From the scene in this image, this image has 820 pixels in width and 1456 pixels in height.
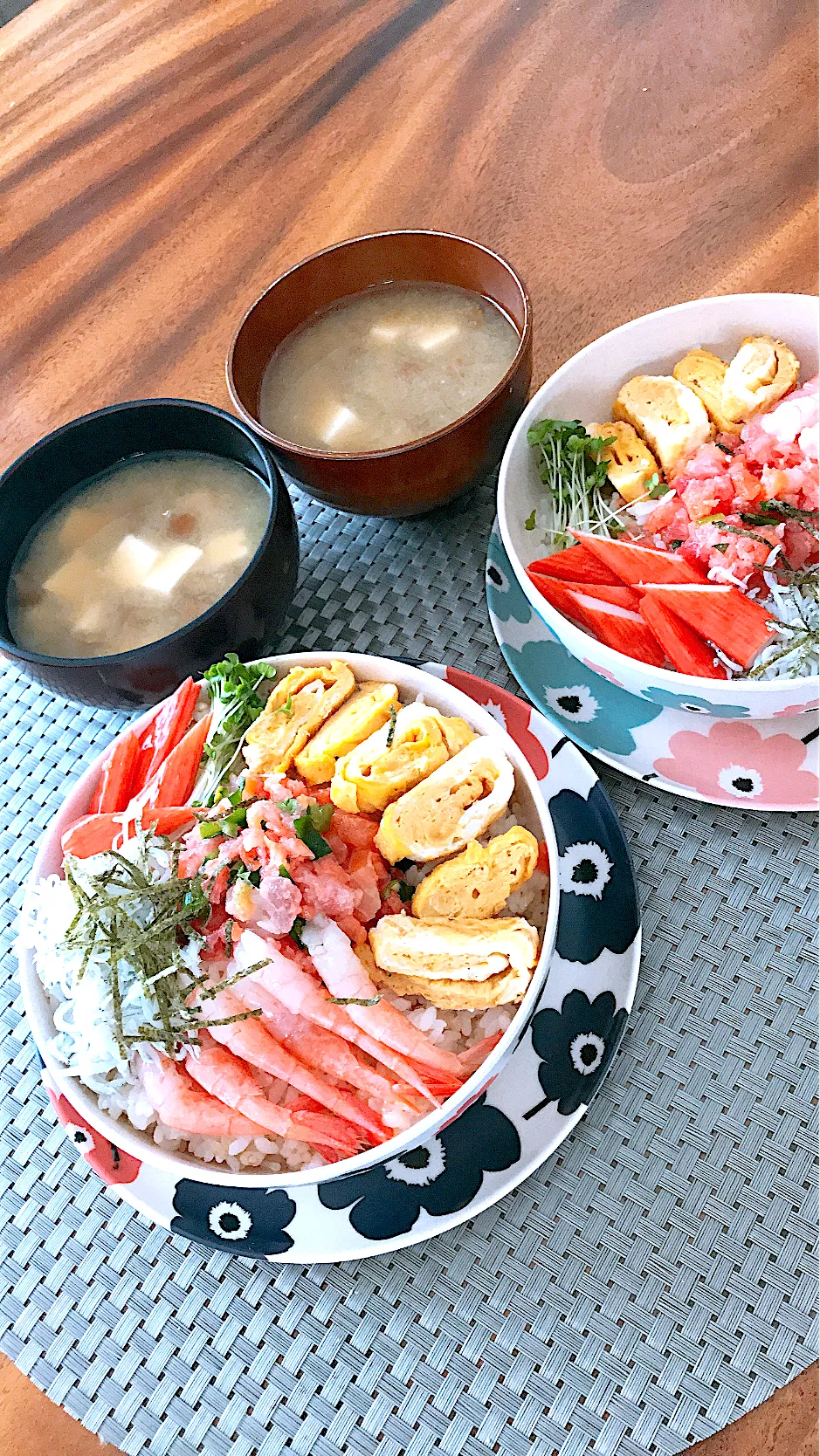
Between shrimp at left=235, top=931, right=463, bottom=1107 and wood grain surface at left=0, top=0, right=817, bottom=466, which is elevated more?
wood grain surface at left=0, top=0, right=817, bottom=466

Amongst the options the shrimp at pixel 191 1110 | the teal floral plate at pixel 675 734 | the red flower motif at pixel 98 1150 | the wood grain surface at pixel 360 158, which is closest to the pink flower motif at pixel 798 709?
the teal floral plate at pixel 675 734

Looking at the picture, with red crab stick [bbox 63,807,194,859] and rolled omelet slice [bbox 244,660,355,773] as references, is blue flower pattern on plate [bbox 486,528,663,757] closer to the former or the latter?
rolled omelet slice [bbox 244,660,355,773]

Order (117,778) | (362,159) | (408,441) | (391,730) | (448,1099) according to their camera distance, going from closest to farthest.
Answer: (448,1099), (391,730), (117,778), (408,441), (362,159)

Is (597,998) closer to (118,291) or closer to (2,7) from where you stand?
(118,291)

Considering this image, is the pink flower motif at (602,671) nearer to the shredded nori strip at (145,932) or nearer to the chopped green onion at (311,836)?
the chopped green onion at (311,836)

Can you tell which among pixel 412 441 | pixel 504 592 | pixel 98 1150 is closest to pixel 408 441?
pixel 412 441

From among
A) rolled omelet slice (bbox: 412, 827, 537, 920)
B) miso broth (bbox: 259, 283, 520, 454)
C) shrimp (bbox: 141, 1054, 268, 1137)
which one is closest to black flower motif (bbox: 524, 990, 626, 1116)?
rolled omelet slice (bbox: 412, 827, 537, 920)

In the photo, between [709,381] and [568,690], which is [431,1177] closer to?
[568,690]

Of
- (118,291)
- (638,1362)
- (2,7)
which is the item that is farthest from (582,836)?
(2,7)
